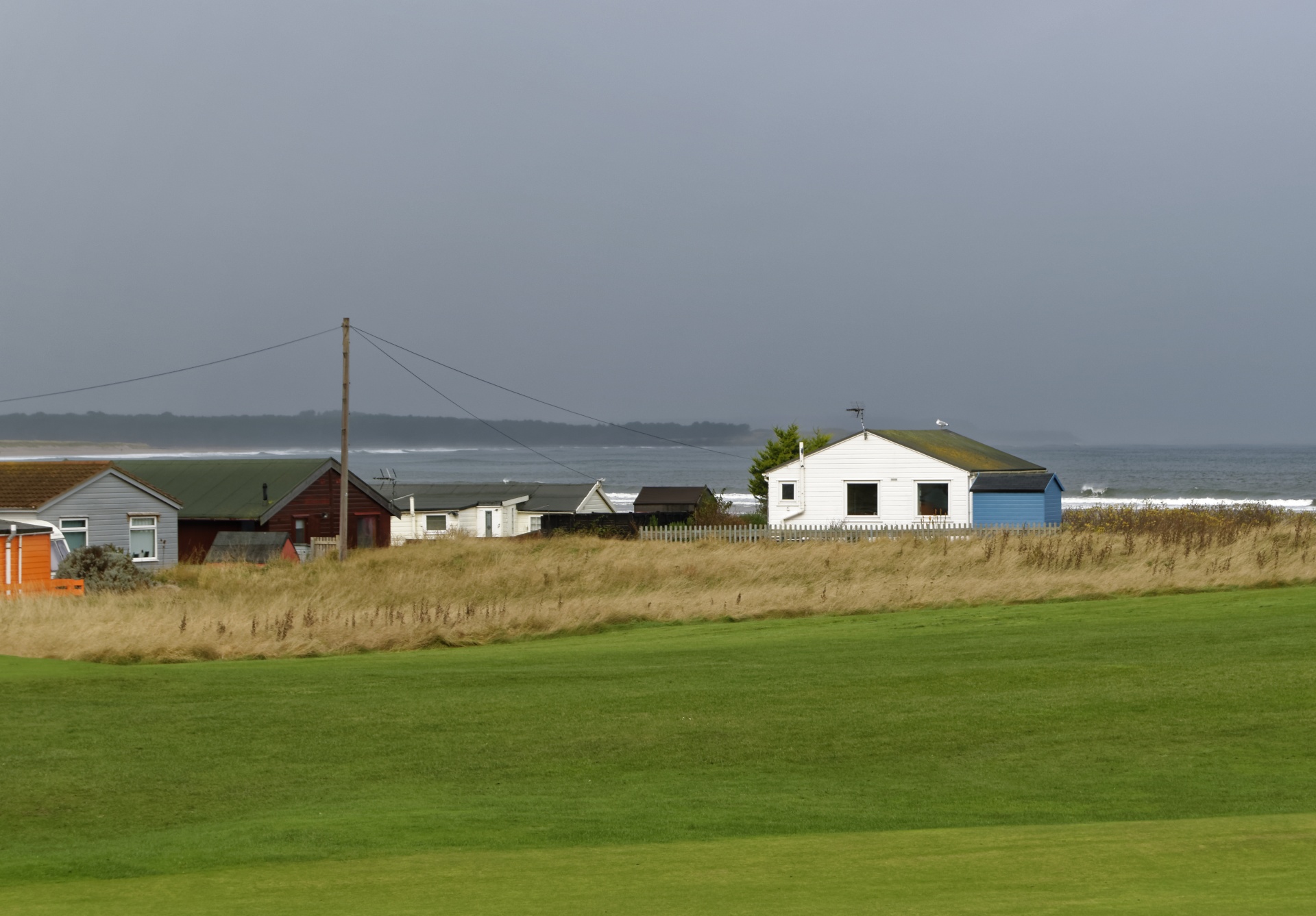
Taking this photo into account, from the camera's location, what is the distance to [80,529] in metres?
37.8

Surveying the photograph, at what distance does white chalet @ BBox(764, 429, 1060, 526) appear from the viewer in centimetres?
4366

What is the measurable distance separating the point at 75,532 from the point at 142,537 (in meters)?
2.53

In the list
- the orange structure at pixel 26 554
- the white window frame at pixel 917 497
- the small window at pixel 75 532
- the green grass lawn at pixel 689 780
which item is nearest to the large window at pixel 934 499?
the white window frame at pixel 917 497

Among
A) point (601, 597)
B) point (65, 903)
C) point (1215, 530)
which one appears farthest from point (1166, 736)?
point (1215, 530)

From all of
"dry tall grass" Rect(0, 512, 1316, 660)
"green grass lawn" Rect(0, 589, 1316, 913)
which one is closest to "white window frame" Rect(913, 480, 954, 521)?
"dry tall grass" Rect(0, 512, 1316, 660)

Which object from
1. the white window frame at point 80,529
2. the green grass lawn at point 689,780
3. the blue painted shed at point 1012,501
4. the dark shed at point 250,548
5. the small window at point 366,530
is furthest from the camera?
the small window at point 366,530

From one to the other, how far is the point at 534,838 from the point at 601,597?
16940 millimetres

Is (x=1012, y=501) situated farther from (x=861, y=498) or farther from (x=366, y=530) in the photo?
(x=366, y=530)

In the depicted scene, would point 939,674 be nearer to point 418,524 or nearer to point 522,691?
point 522,691

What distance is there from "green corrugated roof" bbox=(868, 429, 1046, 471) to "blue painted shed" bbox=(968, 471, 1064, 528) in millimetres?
900

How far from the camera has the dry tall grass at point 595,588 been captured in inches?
772

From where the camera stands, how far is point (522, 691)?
13.9 m

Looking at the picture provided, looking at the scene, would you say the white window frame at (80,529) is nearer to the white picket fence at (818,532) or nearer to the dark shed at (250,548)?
the dark shed at (250,548)

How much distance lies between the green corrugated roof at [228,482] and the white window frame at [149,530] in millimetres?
3202
